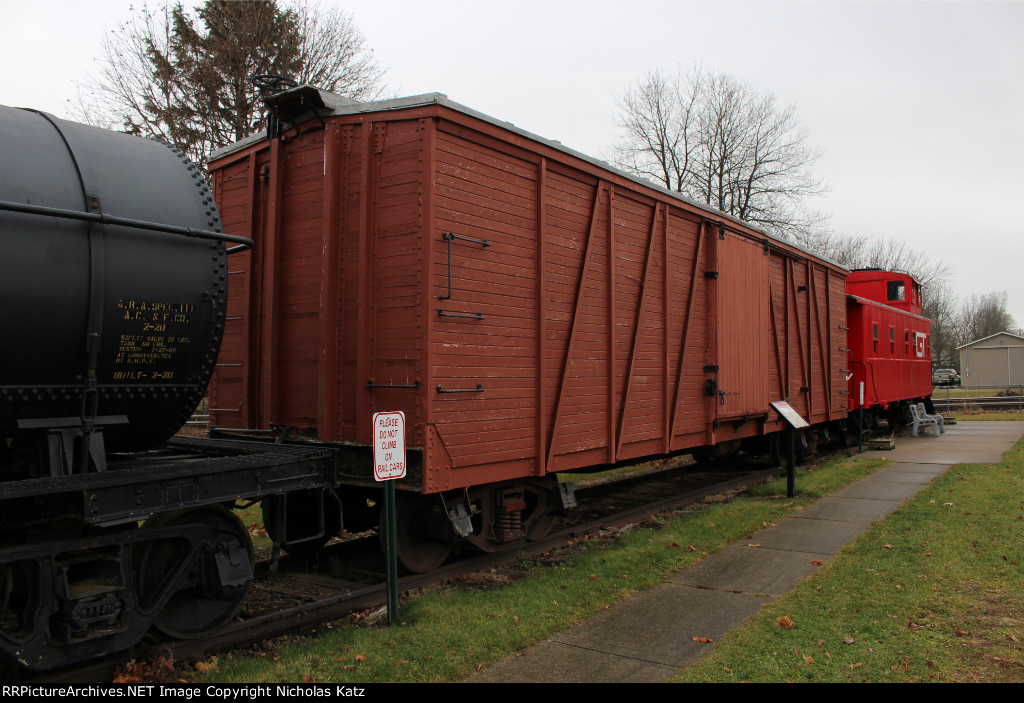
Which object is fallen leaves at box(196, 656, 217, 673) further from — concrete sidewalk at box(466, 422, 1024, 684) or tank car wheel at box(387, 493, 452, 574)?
tank car wheel at box(387, 493, 452, 574)

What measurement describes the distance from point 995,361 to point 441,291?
70.1m

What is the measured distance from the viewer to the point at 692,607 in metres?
5.68

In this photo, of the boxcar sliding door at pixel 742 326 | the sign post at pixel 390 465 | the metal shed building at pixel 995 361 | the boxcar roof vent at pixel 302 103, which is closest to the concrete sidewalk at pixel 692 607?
the sign post at pixel 390 465

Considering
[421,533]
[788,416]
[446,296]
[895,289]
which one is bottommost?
[421,533]

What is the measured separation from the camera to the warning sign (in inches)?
200

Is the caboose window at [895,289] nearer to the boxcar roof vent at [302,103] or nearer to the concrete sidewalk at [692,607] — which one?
the concrete sidewalk at [692,607]

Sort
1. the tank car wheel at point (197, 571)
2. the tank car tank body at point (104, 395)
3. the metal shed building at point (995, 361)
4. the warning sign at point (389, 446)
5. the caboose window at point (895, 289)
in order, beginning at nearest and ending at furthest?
1. the tank car tank body at point (104, 395)
2. the tank car wheel at point (197, 571)
3. the warning sign at point (389, 446)
4. the caboose window at point (895, 289)
5. the metal shed building at point (995, 361)

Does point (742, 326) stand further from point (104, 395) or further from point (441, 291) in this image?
point (104, 395)

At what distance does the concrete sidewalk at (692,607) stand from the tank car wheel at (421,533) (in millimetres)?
1668

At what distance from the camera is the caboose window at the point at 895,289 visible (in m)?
22.9

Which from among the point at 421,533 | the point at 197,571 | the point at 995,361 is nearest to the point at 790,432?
the point at 421,533

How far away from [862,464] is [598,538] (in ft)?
26.1

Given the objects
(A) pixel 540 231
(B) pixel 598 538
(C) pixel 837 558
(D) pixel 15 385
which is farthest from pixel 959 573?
(D) pixel 15 385

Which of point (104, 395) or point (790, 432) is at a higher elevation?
point (104, 395)
